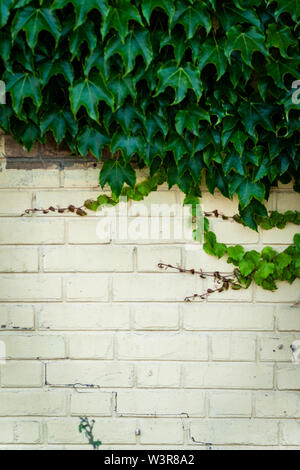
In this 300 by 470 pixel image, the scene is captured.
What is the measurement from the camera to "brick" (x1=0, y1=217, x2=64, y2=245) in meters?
1.86

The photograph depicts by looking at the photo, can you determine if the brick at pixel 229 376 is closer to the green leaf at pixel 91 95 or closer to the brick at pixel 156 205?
the brick at pixel 156 205

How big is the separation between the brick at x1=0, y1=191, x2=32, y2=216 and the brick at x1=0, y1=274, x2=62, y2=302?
8.9 inches

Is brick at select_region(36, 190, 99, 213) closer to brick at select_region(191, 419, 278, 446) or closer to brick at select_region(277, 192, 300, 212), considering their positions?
brick at select_region(277, 192, 300, 212)

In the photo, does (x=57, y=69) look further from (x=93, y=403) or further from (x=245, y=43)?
(x=93, y=403)

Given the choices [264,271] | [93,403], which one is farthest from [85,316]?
[264,271]

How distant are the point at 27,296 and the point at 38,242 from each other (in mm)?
195

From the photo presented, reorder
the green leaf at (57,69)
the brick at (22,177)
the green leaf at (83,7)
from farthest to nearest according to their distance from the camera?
the brick at (22,177) < the green leaf at (57,69) < the green leaf at (83,7)

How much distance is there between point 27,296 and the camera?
1876mm

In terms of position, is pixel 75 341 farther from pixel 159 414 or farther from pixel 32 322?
pixel 159 414

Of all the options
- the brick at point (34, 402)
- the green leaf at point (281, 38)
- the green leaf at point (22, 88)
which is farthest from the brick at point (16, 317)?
the green leaf at point (281, 38)

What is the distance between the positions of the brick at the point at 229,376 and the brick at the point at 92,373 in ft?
0.71

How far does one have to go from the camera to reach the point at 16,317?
1.88 m

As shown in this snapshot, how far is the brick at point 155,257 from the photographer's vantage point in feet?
6.10

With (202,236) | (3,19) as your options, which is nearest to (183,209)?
(202,236)
